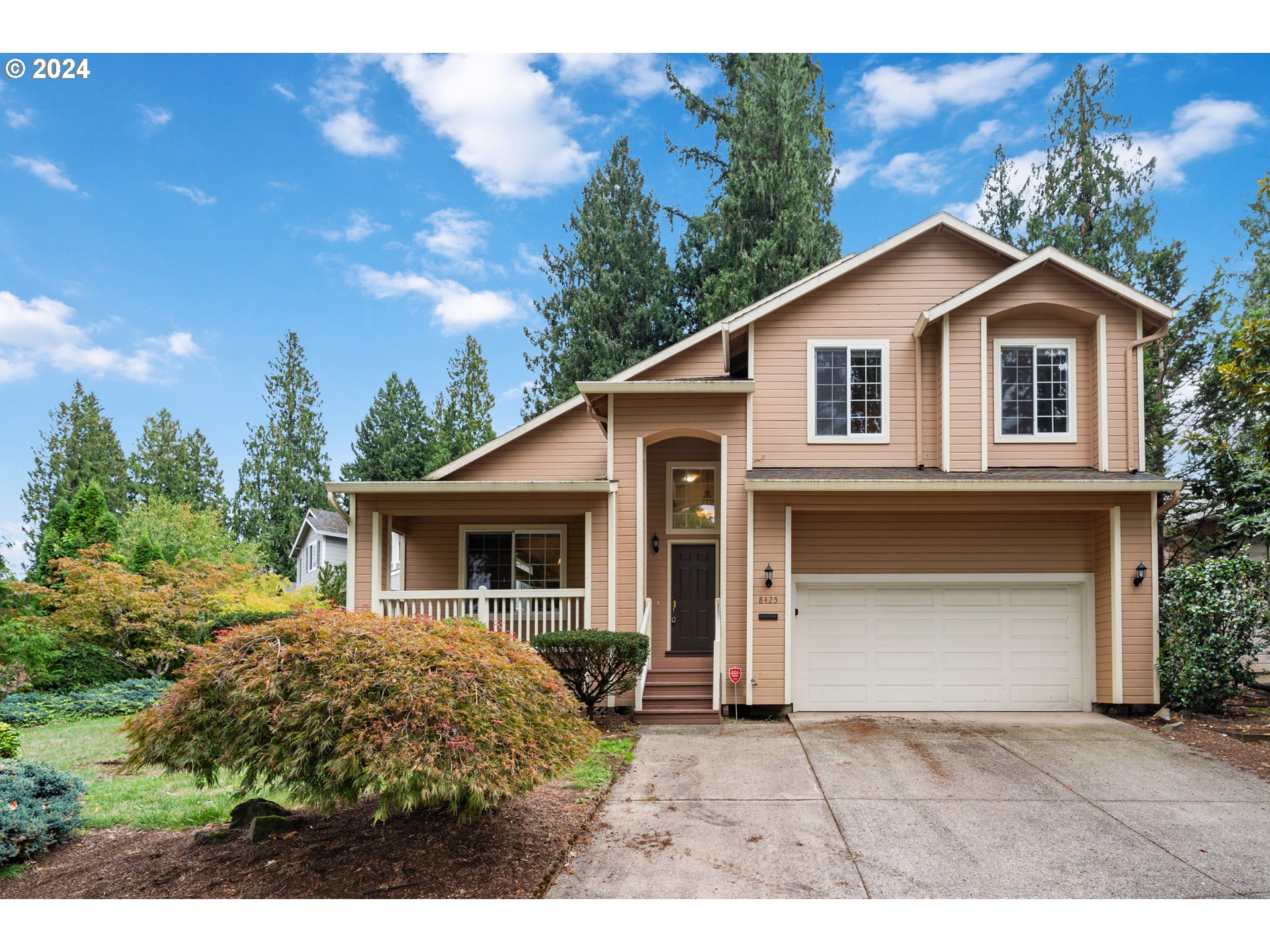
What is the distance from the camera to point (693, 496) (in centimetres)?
1211

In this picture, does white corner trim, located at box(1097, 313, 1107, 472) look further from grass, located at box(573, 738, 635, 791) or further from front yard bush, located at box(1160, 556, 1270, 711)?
grass, located at box(573, 738, 635, 791)

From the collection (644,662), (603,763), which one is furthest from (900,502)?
(603,763)

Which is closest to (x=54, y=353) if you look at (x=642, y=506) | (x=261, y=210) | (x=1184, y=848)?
(x=261, y=210)

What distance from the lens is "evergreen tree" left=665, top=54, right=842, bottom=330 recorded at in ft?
65.9

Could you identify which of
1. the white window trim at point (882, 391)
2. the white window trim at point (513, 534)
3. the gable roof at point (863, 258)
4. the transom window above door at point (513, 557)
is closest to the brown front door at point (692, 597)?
the white window trim at point (513, 534)

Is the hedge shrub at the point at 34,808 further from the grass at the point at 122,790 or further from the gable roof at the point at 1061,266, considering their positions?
the gable roof at the point at 1061,266

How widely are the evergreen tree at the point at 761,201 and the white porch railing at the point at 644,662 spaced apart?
38.5 ft

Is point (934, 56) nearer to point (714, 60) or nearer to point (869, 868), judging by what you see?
point (869, 868)

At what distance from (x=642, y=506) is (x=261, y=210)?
17635mm

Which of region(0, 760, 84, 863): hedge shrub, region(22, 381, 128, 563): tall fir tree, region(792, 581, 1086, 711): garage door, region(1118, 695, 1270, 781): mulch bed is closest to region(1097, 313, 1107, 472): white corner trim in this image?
region(792, 581, 1086, 711): garage door

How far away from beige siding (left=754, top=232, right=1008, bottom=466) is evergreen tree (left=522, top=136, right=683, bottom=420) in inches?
446

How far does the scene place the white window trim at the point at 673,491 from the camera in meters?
12.0

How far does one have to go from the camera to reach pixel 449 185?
2316 cm

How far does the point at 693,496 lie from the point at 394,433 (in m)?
16.6
